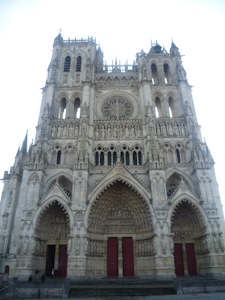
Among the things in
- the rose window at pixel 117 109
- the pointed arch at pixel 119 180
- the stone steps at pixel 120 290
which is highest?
the rose window at pixel 117 109

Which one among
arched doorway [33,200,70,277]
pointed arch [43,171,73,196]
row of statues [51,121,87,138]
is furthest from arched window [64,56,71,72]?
arched doorway [33,200,70,277]

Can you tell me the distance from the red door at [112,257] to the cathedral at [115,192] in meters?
0.09

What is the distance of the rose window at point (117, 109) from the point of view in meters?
28.2

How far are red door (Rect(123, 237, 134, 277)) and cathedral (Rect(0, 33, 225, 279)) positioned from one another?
0.09 metres

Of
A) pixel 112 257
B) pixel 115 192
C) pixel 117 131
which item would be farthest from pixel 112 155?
pixel 112 257

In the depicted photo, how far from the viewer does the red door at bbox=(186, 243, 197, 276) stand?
20.8 metres

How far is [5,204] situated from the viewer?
79.8 ft

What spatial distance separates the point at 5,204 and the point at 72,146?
9513mm

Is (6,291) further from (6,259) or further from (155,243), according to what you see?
(155,243)

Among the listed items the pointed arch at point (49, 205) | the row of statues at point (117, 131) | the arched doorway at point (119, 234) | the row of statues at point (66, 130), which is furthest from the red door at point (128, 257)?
the row of statues at point (66, 130)

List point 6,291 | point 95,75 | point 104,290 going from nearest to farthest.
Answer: point 6,291 → point 104,290 → point 95,75

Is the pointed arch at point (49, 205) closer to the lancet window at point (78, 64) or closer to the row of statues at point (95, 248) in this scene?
the row of statues at point (95, 248)

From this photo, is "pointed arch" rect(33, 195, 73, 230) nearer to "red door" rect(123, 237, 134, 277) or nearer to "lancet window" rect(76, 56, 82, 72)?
"red door" rect(123, 237, 134, 277)

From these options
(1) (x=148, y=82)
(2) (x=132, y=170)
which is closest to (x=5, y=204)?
(2) (x=132, y=170)
